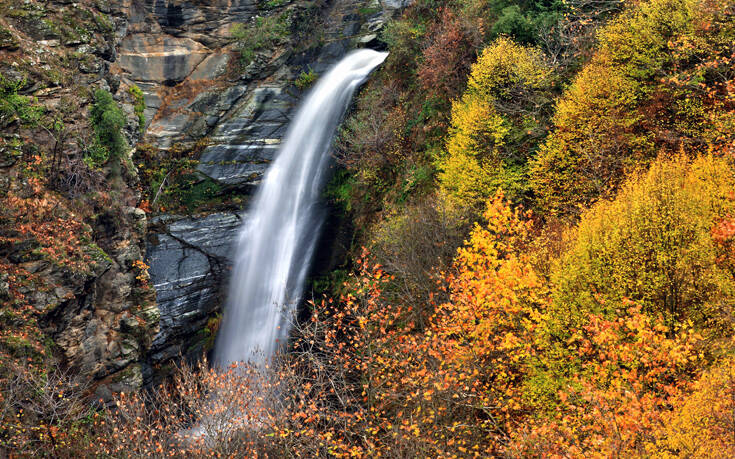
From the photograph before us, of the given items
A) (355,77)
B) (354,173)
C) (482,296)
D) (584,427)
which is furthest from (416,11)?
(584,427)

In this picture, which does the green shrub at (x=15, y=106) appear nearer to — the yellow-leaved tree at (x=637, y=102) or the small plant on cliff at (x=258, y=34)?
the small plant on cliff at (x=258, y=34)

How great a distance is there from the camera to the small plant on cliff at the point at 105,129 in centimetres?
2308

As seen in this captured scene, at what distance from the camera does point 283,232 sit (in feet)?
95.6

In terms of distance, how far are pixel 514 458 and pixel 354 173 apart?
2120 cm

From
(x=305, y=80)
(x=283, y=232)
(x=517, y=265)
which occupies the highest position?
(x=305, y=80)

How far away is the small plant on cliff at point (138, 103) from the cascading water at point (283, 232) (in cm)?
923

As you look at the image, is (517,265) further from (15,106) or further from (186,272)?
(15,106)

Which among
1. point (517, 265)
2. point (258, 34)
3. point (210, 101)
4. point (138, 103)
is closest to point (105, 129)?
point (138, 103)

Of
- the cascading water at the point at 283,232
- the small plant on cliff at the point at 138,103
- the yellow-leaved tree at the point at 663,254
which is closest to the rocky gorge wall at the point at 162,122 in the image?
the small plant on cliff at the point at 138,103

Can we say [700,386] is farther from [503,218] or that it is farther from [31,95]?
[31,95]

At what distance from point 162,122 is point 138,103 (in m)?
3.22

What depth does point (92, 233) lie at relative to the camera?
72.5 ft

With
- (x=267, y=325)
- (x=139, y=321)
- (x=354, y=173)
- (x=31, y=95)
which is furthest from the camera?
(x=354, y=173)

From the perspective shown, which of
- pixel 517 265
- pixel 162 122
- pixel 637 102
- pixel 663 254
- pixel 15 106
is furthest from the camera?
pixel 162 122
